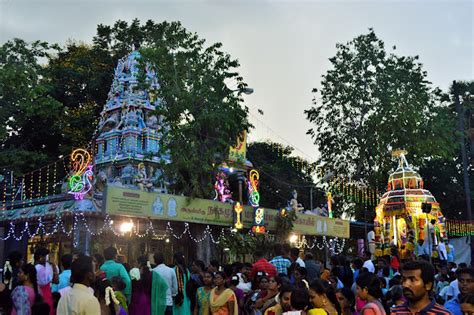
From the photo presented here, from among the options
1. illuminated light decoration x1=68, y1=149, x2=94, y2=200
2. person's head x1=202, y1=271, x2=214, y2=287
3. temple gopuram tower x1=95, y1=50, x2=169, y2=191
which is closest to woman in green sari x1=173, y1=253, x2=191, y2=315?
person's head x1=202, y1=271, x2=214, y2=287

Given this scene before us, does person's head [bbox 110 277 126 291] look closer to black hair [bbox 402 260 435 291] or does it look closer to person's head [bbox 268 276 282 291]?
person's head [bbox 268 276 282 291]

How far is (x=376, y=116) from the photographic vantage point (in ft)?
105

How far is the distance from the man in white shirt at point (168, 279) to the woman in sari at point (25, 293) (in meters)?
3.16

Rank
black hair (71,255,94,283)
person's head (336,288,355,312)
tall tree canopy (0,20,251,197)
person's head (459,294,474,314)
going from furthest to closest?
1. tall tree canopy (0,20,251,197)
2. person's head (336,288,355,312)
3. person's head (459,294,474,314)
4. black hair (71,255,94,283)

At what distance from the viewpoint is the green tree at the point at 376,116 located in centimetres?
3188

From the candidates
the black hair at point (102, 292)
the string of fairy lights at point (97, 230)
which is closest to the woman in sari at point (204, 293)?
the black hair at point (102, 292)

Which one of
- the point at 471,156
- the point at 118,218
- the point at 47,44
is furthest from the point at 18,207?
the point at 471,156

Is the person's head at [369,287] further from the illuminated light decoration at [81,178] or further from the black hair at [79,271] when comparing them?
the illuminated light decoration at [81,178]

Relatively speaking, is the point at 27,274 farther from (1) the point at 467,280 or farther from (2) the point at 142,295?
(1) the point at 467,280

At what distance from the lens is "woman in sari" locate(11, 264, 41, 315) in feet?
19.2

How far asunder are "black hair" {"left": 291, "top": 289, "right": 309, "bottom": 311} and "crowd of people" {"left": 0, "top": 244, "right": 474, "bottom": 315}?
10 millimetres

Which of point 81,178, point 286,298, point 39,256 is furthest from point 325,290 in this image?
point 81,178

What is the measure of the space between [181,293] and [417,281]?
246 inches

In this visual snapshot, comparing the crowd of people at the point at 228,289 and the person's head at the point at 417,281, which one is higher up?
the person's head at the point at 417,281
